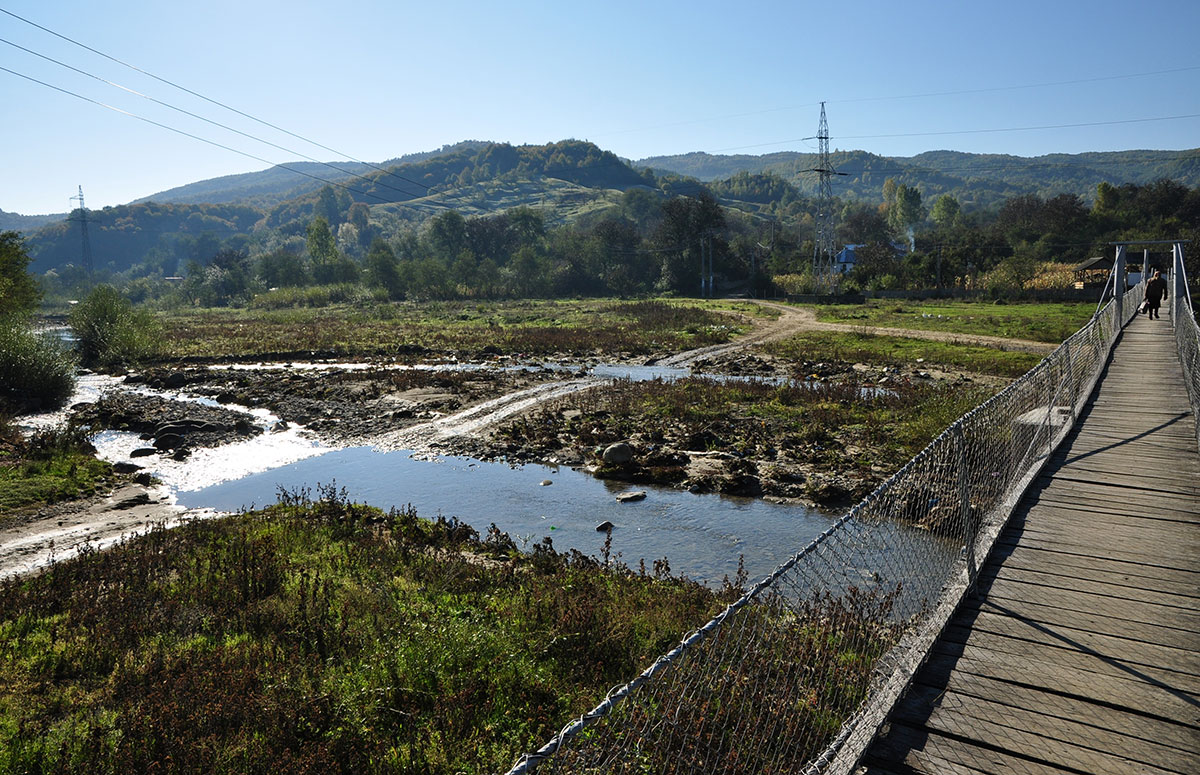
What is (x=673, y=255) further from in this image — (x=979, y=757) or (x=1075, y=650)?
(x=979, y=757)

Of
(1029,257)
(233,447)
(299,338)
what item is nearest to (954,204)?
(1029,257)

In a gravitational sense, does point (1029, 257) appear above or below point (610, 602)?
above

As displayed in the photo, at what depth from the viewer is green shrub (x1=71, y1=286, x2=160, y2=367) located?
1620 inches

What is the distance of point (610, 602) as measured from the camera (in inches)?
365

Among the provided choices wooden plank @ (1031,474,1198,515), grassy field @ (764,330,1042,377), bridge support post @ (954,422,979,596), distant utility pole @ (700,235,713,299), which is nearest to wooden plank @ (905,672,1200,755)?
bridge support post @ (954,422,979,596)

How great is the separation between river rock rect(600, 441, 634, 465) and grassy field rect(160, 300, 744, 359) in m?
23.1

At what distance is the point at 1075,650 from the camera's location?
212 inches

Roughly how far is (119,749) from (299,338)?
163 ft

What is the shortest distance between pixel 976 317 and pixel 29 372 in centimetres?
5429

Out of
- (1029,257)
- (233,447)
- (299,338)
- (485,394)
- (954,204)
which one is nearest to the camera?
(233,447)

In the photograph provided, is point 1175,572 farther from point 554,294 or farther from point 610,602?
point 554,294

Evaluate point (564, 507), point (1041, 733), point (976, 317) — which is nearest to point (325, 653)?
point (1041, 733)

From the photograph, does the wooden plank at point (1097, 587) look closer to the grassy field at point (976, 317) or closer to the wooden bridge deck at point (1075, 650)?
the wooden bridge deck at point (1075, 650)

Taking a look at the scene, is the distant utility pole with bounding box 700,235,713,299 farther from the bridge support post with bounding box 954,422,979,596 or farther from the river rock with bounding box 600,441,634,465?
the bridge support post with bounding box 954,422,979,596
